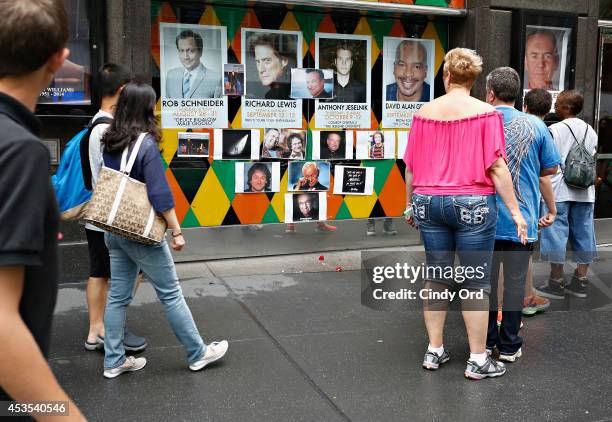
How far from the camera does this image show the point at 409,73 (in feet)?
24.9

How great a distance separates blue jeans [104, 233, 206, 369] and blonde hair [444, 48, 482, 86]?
197 centimetres

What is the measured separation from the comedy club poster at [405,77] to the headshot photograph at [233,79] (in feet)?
5.32

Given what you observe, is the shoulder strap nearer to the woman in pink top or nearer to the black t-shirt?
the woman in pink top

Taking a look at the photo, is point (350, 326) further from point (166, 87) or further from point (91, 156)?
point (166, 87)

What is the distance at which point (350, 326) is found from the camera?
5.18 meters

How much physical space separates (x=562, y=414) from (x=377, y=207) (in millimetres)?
4107

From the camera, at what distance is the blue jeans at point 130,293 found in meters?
4.01

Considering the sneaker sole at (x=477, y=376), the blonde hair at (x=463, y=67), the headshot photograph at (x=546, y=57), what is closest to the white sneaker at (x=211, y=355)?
the sneaker sole at (x=477, y=376)

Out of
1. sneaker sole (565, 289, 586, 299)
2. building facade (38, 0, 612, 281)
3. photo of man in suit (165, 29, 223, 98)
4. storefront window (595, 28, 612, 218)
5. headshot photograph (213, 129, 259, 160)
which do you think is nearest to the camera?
sneaker sole (565, 289, 586, 299)

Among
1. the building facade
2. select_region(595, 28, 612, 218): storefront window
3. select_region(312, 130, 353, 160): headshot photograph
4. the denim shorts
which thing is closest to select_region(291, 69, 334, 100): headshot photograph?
the building facade

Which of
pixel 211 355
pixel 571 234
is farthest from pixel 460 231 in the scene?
pixel 571 234

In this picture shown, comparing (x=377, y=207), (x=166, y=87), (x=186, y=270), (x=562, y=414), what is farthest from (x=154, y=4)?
(x=562, y=414)

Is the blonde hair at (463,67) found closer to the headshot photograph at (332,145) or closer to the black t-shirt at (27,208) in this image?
the black t-shirt at (27,208)

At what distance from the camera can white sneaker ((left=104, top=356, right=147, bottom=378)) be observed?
13.6 feet
